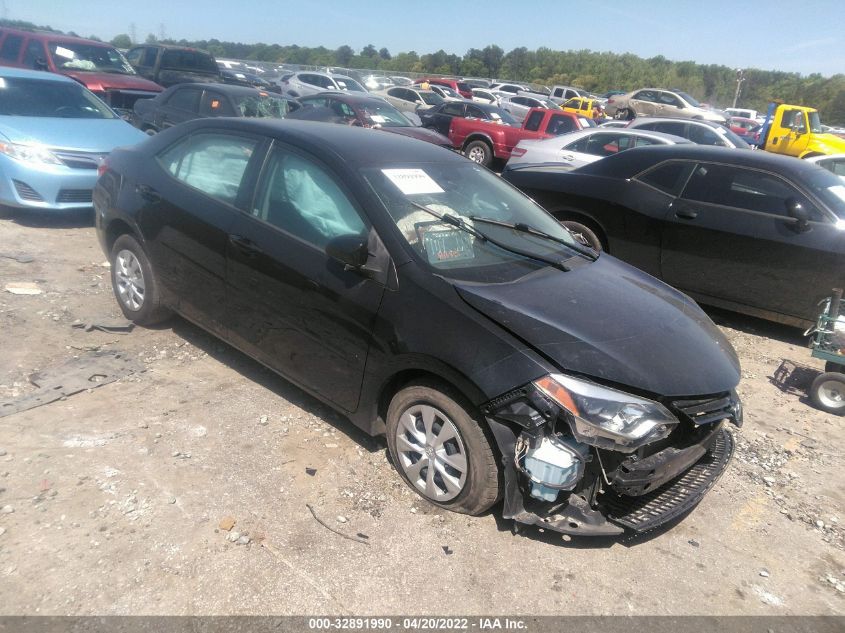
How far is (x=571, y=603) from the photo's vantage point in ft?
8.80

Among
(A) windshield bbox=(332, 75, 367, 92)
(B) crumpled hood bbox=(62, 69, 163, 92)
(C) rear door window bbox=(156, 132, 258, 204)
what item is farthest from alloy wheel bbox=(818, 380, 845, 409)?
(A) windshield bbox=(332, 75, 367, 92)

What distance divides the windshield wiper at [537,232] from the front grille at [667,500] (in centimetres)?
139

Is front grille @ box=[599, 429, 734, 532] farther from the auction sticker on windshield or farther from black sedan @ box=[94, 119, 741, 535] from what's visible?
the auction sticker on windshield

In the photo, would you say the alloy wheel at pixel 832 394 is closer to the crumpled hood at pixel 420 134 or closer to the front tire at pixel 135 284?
the front tire at pixel 135 284

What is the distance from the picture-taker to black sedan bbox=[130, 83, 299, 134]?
10273mm

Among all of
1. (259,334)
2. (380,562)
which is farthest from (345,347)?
(380,562)

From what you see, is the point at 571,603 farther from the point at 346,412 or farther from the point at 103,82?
the point at 103,82

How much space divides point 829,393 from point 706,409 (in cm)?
241

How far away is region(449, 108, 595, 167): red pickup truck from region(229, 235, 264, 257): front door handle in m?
11.7

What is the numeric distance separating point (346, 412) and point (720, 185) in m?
4.56

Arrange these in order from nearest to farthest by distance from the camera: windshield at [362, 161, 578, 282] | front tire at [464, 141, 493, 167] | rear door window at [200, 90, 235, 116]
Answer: windshield at [362, 161, 578, 282], rear door window at [200, 90, 235, 116], front tire at [464, 141, 493, 167]

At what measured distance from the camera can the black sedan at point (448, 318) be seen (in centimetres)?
276

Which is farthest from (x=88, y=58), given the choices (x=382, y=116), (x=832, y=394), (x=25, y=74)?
(x=832, y=394)

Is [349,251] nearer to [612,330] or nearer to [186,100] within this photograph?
[612,330]
